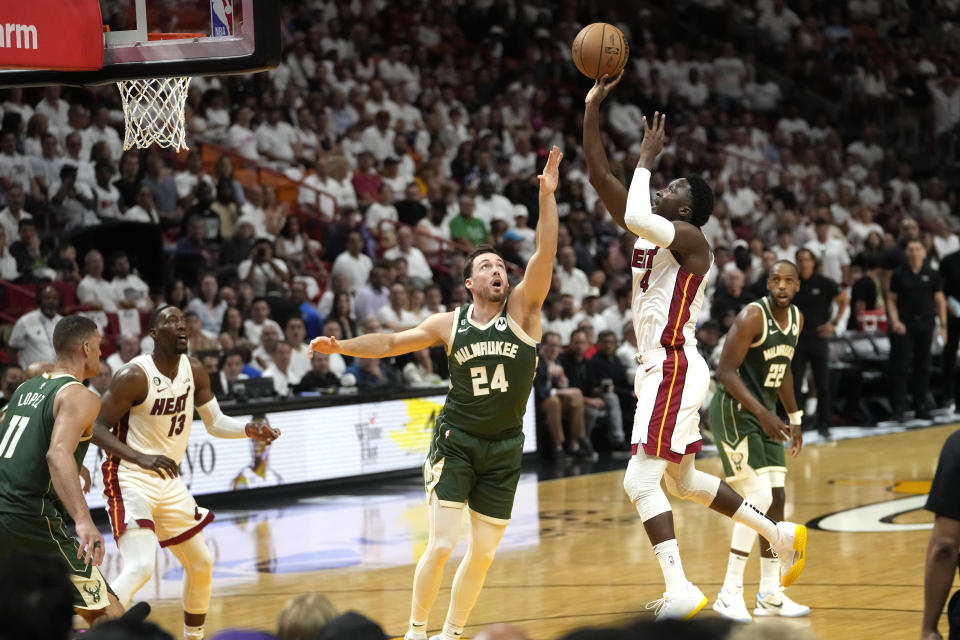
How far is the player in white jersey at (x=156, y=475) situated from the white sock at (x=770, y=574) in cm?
284

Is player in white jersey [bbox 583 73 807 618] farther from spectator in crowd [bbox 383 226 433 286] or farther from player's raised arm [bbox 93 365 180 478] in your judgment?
spectator in crowd [bbox 383 226 433 286]

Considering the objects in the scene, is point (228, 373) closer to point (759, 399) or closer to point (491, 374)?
point (759, 399)

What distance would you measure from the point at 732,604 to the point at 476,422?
2.00 metres

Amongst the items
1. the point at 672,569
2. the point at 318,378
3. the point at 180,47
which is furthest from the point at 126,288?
the point at 672,569

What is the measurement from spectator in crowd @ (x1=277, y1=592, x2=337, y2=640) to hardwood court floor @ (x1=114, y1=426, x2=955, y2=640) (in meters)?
3.00

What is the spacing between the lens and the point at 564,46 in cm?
2302

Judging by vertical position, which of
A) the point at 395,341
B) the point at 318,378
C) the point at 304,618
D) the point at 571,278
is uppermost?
the point at 395,341

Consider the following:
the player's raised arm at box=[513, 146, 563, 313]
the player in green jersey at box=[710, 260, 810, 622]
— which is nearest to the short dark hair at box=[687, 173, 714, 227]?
the player's raised arm at box=[513, 146, 563, 313]

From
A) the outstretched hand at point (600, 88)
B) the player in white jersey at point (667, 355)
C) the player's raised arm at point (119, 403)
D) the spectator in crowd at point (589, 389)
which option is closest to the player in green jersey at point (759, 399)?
the player in white jersey at point (667, 355)

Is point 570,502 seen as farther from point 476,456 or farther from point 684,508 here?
point 476,456

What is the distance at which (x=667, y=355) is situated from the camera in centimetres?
705

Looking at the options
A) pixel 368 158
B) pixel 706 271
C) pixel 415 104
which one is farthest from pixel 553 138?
pixel 706 271

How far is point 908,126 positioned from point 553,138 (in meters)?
7.32

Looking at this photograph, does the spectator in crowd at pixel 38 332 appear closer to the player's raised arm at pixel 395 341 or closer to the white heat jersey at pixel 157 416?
the white heat jersey at pixel 157 416
